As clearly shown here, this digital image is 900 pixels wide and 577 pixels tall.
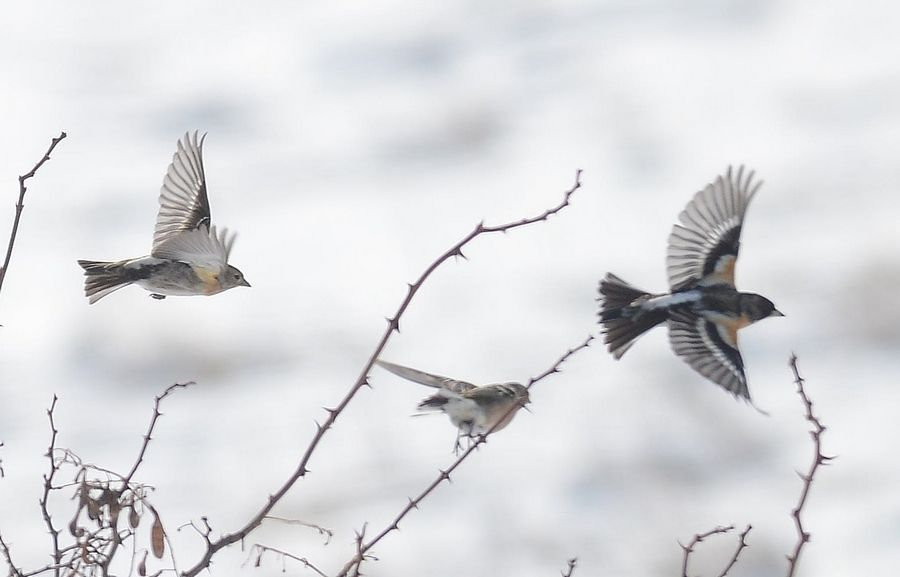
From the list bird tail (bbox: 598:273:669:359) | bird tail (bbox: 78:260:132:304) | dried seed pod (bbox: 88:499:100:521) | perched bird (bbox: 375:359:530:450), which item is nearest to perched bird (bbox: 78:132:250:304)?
bird tail (bbox: 78:260:132:304)

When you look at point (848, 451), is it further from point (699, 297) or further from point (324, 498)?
point (699, 297)

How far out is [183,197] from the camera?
20.3 ft

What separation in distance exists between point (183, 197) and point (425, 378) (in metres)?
1.89

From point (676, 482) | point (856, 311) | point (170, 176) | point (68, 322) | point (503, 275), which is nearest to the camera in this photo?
point (170, 176)

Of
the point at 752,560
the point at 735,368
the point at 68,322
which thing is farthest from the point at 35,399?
the point at 735,368

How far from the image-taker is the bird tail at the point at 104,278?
5944 millimetres

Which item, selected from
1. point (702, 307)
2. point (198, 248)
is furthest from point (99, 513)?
point (702, 307)

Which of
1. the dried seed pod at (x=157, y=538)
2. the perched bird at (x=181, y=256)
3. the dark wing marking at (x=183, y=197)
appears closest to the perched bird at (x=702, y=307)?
the perched bird at (x=181, y=256)

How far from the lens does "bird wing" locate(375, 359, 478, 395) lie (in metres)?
4.32

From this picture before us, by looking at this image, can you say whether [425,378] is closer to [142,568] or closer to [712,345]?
[142,568]

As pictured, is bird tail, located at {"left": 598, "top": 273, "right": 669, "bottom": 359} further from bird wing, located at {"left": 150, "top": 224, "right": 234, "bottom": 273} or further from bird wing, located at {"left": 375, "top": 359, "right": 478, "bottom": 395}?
bird wing, located at {"left": 150, "top": 224, "right": 234, "bottom": 273}

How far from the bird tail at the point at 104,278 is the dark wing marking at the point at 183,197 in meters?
0.16

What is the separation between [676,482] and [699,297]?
30.4 feet

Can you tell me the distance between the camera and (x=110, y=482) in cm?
405
